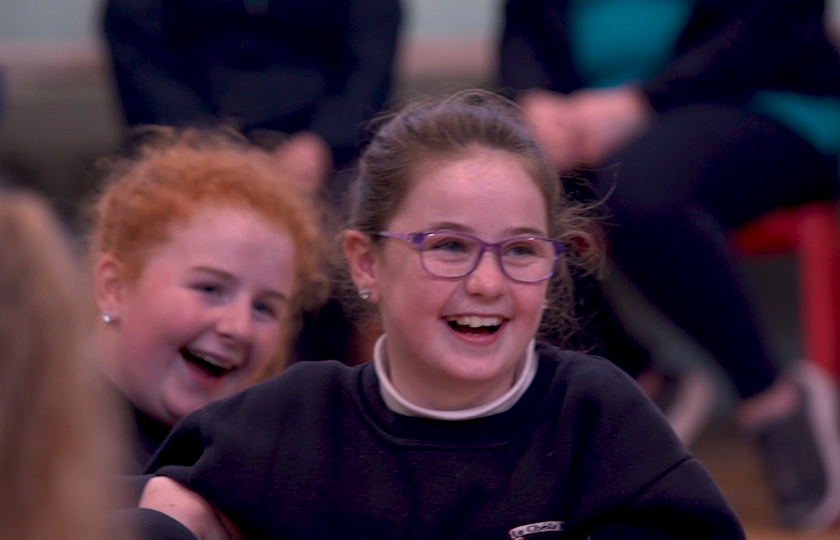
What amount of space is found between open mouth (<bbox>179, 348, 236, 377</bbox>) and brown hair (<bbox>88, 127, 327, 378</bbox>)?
2.9 inches

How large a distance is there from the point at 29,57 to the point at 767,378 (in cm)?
186

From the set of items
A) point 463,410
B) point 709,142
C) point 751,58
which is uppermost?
point 751,58

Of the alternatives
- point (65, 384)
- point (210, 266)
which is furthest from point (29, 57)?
point (65, 384)

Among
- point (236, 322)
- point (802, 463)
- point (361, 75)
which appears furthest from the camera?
point (361, 75)

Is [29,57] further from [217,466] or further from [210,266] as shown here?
[217,466]

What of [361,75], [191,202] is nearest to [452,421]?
[191,202]

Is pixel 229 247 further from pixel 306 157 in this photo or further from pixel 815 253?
pixel 815 253

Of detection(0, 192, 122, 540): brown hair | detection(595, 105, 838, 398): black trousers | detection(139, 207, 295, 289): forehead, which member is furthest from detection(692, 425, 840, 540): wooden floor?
detection(0, 192, 122, 540): brown hair

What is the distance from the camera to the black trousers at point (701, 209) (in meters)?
1.98

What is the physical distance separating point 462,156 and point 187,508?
42 cm

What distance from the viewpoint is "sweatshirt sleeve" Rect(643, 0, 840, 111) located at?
2.12 meters

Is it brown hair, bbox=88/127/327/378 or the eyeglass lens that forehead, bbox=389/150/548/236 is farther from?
brown hair, bbox=88/127/327/378

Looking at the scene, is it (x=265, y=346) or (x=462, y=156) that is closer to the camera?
(x=462, y=156)

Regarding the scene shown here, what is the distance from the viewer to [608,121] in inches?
83.4
